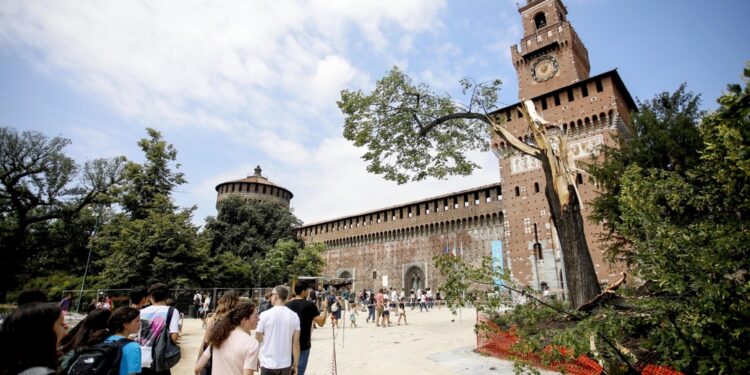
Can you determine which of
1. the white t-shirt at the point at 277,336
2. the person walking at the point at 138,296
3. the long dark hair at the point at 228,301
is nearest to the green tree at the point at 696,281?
the white t-shirt at the point at 277,336

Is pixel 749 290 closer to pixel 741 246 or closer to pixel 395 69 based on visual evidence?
pixel 741 246

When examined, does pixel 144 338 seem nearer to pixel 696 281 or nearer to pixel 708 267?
pixel 696 281

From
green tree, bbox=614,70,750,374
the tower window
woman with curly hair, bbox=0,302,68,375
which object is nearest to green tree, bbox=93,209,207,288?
Answer: woman with curly hair, bbox=0,302,68,375

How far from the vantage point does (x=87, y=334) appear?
8.26ft

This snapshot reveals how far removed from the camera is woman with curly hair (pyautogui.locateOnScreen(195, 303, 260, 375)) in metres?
2.90

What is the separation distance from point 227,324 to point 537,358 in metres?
5.59

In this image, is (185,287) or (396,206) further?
(396,206)

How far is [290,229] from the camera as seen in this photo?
32969 mm

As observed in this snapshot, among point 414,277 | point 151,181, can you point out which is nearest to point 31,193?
point 151,181

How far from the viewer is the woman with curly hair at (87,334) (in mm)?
2371

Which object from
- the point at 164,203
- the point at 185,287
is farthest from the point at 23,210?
the point at 185,287

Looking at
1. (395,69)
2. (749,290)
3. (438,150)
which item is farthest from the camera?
(438,150)

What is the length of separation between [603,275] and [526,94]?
41.9 feet

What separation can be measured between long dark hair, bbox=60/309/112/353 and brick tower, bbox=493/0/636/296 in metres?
20.1
